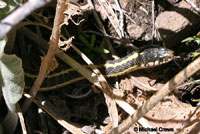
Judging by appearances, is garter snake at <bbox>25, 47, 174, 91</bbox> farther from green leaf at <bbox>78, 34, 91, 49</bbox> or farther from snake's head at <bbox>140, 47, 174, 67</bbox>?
green leaf at <bbox>78, 34, 91, 49</bbox>

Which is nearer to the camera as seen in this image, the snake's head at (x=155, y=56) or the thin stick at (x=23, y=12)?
the thin stick at (x=23, y=12)

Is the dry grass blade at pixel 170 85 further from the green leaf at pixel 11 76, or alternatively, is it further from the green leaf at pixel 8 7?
the green leaf at pixel 8 7

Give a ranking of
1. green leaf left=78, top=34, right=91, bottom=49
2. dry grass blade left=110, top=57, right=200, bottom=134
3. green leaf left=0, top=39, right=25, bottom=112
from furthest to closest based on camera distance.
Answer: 1. green leaf left=78, top=34, right=91, bottom=49
2. green leaf left=0, top=39, right=25, bottom=112
3. dry grass blade left=110, top=57, right=200, bottom=134

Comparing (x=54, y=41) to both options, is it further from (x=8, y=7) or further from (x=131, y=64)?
(x=131, y=64)

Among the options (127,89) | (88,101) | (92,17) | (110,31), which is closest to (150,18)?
(110,31)

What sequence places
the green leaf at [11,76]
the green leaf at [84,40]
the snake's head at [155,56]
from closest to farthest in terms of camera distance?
1. the green leaf at [11,76]
2. the snake's head at [155,56]
3. the green leaf at [84,40]

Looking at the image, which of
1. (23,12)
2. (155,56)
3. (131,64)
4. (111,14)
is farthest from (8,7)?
(155,56)

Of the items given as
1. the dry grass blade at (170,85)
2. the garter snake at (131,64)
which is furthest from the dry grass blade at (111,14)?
the dry grass blade at (170,85)

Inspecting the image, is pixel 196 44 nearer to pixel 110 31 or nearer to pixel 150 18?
pixel 150 18

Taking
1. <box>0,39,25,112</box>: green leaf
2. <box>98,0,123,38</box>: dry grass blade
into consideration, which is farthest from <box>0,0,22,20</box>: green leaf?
<box>98,0,123,38</box>: dry grass blade
